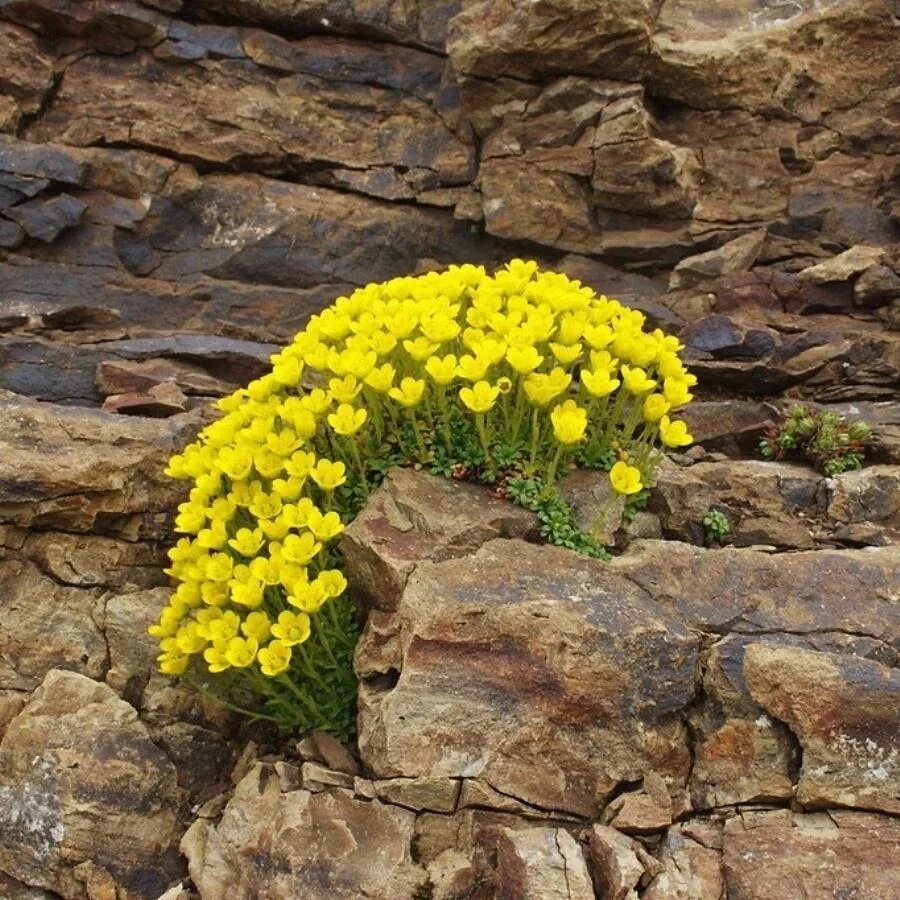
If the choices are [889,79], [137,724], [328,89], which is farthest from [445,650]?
[889,79]

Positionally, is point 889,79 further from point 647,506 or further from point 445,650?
point 445,650

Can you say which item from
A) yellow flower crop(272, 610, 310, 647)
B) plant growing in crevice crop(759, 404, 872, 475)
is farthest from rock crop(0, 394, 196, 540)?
plant growing in crevice crop(759, 404, 872, 475)

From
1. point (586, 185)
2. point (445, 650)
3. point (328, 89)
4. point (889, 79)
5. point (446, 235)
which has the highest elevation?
point (889, 79)

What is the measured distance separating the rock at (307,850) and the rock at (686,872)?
37.7 inches

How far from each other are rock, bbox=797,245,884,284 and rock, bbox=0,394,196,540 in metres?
5.16

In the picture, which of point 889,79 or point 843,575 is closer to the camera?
point 843,575

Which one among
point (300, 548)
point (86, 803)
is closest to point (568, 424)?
point (300, 548)

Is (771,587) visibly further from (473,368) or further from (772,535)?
(473,368)

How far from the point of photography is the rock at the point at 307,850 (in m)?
3.98

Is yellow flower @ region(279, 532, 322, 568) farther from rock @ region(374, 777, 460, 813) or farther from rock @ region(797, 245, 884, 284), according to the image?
rock @ region(797, 245, 884, 284)

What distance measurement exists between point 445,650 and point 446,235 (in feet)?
17.9

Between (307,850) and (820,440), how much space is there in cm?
413

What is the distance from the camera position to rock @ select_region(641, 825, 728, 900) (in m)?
3.72

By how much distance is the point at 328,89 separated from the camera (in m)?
9.02
